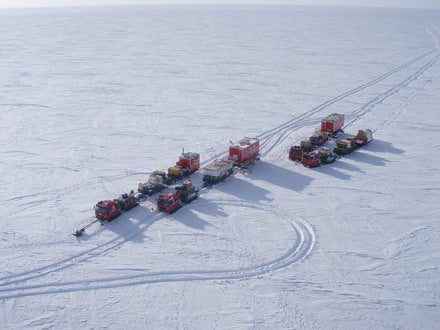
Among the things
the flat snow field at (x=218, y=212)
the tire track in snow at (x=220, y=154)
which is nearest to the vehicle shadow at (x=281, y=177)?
the flat snow field at (x=218, y=212)

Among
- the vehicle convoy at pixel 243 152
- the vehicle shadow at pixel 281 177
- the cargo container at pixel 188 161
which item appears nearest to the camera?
the vehicle shadow at pixel 281 177

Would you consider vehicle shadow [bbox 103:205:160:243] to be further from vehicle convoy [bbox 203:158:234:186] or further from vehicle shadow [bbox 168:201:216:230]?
vehicle convoy [bbox 203:158:234:186]

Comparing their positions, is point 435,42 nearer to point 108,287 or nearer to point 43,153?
point 43,153

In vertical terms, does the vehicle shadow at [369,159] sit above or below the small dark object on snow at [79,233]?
above

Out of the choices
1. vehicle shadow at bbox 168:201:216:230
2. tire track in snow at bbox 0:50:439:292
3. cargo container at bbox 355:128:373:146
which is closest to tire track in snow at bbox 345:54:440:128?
tire track in snow at bbox 0:50:439:292

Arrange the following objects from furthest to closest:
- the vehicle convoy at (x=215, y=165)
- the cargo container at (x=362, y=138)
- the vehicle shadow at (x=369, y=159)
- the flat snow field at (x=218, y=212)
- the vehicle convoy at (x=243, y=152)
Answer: the cargo container at (x=362, y=138), the vehicle shadow at (x=369, y=159), the vehicle convoy at (x=243, y=152), the vehicle convoy at (x=215, y=165), the flat snow field at (x=218, y=212)

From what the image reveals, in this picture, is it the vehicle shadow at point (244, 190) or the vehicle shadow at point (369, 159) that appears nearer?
the vehicle shadow at point (244, 190)

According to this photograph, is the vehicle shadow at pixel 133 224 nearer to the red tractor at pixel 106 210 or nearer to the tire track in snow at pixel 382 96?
the red tractor at pixel 106 210

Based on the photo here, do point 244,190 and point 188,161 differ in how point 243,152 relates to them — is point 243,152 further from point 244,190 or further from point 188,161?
point 188,161
